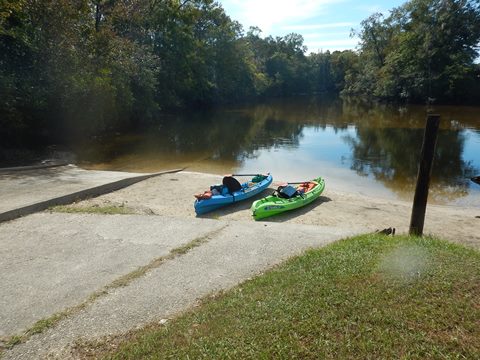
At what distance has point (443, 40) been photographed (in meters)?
45.4

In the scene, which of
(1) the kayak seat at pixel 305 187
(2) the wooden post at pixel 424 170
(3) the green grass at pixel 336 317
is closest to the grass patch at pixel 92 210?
(3) the green grass at pixel 336 317

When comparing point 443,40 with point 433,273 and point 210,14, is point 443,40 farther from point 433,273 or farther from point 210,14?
point 433,273

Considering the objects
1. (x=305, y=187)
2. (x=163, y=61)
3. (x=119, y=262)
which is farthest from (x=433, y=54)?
(x=119, y=262)

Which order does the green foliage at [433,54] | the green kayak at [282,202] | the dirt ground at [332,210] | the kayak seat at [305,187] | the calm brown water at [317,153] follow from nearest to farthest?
the dirt ground at [332,210] → the green kayak at [282,202] → the kayak seat at [305,187] → the calm brown water at [317,153] → the green foliage at [433,54]

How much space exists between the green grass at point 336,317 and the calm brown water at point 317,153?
9688 mm

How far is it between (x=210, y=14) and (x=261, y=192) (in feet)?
128

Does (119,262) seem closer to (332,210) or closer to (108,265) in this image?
(108,265)

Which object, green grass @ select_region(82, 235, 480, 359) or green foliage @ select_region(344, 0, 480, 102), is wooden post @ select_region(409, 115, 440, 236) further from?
green foliage @ select_region(344, 0, 480, 102)

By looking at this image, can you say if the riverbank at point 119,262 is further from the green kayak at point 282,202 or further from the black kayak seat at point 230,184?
the black kayak seat at point 230,184

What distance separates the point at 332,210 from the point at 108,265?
714 cm

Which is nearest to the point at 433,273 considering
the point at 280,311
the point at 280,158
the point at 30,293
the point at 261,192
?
the point at 280,311

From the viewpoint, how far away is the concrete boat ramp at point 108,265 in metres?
4.09

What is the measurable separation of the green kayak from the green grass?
5.31 m

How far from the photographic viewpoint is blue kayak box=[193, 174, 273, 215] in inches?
417
